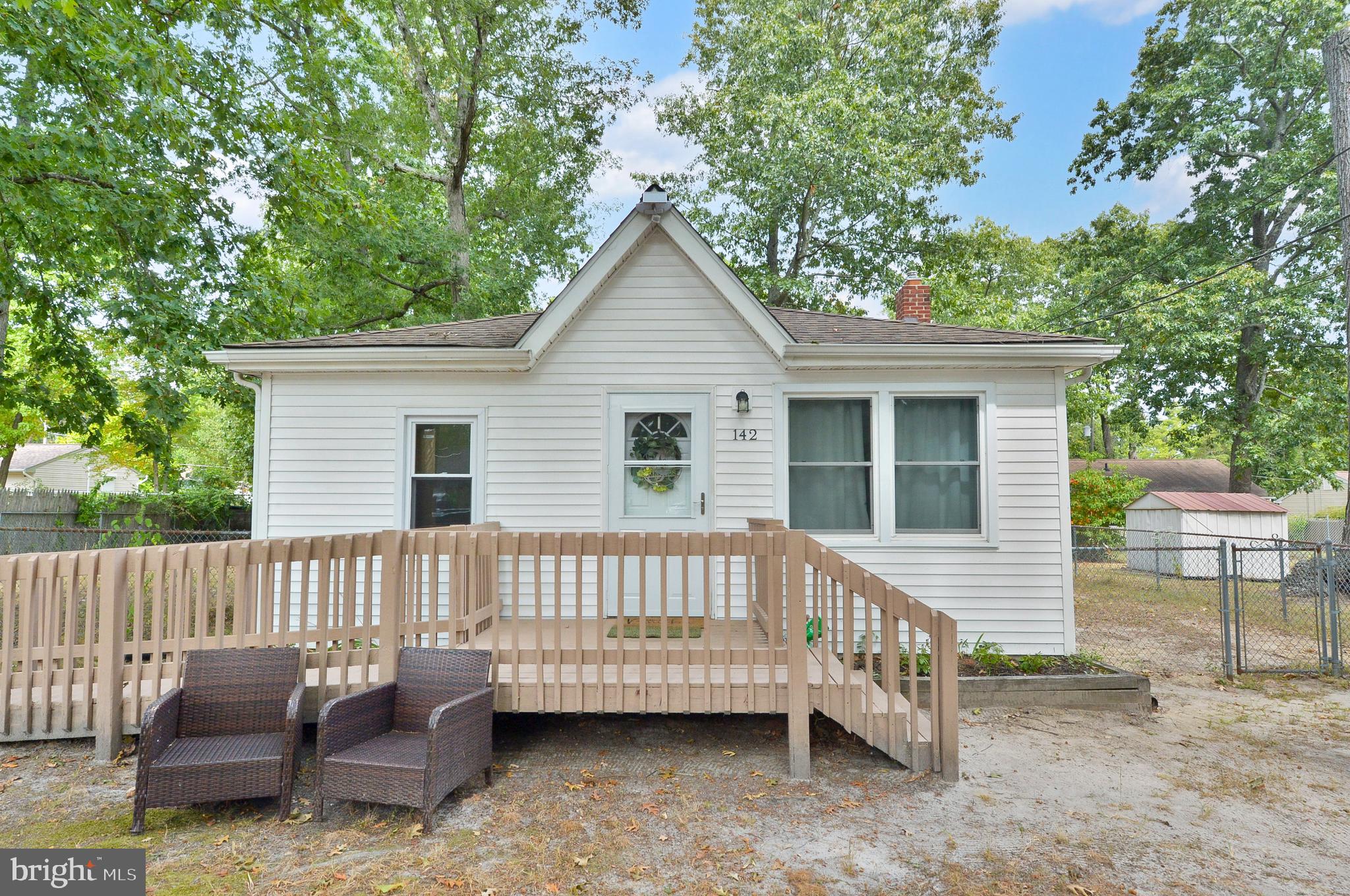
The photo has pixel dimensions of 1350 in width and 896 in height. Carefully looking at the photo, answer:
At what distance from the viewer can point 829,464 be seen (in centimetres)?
634

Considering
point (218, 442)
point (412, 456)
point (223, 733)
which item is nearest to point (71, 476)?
point (218, 442)

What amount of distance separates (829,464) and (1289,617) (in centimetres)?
862

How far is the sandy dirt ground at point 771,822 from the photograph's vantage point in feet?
9.09

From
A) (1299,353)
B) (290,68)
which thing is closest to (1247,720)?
(290,68)

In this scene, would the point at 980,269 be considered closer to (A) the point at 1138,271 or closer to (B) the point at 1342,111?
(A) the point at 1138,271

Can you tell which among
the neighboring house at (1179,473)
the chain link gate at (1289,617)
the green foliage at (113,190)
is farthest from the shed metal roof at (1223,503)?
the green foliage at (113,190)

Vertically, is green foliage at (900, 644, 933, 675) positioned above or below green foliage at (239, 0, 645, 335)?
below

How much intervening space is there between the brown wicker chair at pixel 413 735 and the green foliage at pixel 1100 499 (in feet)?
62.9

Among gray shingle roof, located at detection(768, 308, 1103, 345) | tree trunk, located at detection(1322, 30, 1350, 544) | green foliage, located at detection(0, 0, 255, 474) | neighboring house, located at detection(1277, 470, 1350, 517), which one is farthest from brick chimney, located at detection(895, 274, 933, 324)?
neighboring house, located at detection(1277, 470, 1350, 517)

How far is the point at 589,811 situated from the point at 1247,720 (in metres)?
5.02

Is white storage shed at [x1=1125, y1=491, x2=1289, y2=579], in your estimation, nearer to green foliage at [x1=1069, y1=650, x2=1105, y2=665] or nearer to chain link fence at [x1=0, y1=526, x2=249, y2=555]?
green foliage at [x1=1069, y1=650, x2=1105, y2=665]

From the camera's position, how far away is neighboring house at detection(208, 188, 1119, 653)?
614 cm

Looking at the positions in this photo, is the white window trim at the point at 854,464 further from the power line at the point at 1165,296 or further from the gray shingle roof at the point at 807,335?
the power line at the point at 1165,296

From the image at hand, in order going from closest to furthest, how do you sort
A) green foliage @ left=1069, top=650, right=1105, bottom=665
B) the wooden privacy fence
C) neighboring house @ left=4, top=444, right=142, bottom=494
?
the wooden privacy fence
green foliage @ left=1069, top=650, right=1105, bottom=665
neighboring house @ left=4, top=444, right=142, bottom=494
